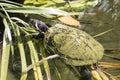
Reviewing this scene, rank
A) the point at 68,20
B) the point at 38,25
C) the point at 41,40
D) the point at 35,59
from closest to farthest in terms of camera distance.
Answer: the point at 35,59
the point at 41,40
the point at 38,25
the point at 68,20

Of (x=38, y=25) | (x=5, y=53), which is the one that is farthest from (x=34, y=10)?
(x=5, y=53)

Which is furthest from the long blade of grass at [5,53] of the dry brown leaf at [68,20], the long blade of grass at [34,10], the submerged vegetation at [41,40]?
the dry brown leaf at [68,20]

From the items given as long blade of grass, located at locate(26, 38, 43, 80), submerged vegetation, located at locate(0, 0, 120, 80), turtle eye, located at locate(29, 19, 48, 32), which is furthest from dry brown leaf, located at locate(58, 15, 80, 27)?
long blade of grass, located at locate(26, 38, 43, 80)

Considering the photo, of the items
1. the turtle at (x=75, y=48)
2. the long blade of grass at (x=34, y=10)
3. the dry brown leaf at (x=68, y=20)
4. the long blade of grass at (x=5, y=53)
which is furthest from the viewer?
the dry brown leaf at (x=68, y=20)

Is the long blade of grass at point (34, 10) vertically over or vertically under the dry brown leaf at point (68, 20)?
over

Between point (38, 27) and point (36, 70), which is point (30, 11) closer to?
point (38, 27)

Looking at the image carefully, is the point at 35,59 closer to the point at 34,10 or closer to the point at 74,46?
the point at 74,46

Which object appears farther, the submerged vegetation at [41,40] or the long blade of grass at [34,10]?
the long blade of grass at [34,10]

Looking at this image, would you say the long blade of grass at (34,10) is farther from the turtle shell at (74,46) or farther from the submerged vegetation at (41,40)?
the turtle shell at (74,46)
